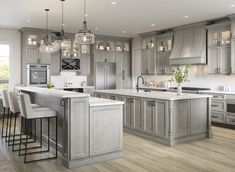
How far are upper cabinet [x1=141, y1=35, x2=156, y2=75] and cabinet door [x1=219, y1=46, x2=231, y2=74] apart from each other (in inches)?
109

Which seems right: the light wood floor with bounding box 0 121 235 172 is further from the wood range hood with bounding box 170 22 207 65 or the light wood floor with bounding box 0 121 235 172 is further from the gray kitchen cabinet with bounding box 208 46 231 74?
the wood range hood with bounding box 170 22 207 65

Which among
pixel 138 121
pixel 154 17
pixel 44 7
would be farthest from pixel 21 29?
pixel 138 121

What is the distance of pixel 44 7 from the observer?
230 inches

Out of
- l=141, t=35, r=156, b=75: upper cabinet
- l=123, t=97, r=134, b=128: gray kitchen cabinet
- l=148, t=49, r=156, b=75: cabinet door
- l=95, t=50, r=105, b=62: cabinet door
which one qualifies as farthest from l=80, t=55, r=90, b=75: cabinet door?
l=123, t=97, r=134, b=128: gray kitchen cabinet

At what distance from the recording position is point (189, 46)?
26.1 ft

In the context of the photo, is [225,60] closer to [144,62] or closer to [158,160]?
[144,62]

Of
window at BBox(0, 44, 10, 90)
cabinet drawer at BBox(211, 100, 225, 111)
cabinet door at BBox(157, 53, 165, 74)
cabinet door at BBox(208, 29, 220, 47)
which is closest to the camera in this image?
cabinet drawer at BBox(211, 100, 225, 111)

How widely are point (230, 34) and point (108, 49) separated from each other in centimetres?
480

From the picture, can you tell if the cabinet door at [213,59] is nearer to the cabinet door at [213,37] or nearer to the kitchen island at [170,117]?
the cabinet door at [213,37]

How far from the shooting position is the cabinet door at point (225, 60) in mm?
6898

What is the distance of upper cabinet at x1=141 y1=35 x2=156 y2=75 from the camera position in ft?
31.0

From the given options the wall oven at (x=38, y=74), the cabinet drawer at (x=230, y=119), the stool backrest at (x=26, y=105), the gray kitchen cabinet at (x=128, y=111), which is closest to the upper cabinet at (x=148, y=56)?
the cabinet drawer at (x=230, y=119)

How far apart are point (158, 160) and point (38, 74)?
5.80 metres

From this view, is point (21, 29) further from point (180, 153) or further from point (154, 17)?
point (180, 153)
